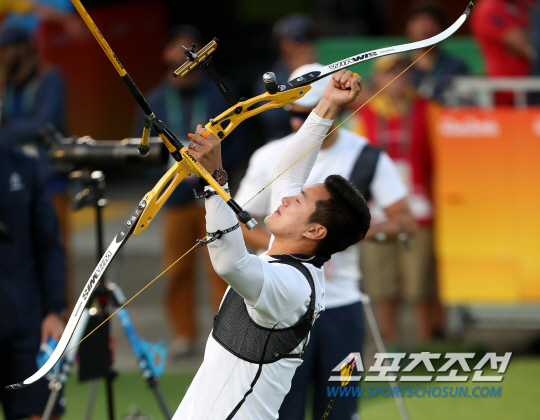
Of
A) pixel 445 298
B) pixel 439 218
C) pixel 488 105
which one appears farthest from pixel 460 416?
pixel 488 105

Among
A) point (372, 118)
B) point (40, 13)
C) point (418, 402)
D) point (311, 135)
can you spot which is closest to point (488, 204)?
point (372, 118)

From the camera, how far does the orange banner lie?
6.35 meters

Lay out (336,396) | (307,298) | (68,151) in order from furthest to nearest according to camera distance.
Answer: (68,151) < (336,396) < (307,298)

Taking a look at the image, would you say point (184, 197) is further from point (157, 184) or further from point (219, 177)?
point (219, 177)

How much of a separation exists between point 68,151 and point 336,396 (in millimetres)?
1829

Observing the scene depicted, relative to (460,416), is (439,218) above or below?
above

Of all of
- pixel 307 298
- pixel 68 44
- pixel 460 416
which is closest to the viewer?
pixel 307 298

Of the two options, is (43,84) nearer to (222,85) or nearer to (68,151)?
(68,151)

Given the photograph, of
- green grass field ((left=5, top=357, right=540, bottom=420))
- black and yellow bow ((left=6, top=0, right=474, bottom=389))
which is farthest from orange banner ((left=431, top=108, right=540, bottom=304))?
black and yellow bow ((left=6, top=0, right=474, bottom=389))

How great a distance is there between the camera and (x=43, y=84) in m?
6.54

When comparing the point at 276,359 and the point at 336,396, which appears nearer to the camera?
the point at 276,359

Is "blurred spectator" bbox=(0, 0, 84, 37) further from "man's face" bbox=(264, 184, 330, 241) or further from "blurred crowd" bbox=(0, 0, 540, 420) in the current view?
"man's face" bbox=(264, 184, 330, 241)

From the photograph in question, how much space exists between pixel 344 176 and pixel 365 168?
137 mm

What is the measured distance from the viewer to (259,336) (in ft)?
8.85
